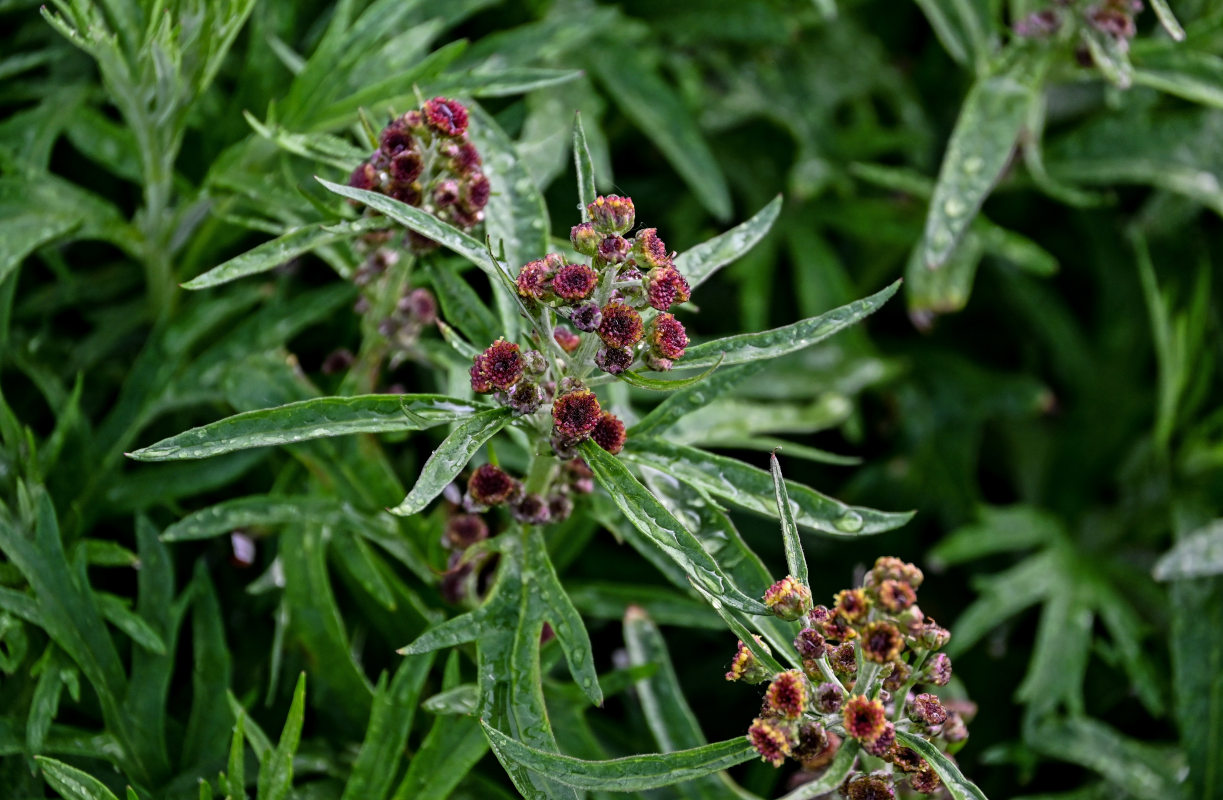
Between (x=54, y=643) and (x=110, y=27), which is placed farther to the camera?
(x=110, y=27)

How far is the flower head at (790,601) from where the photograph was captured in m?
1.04

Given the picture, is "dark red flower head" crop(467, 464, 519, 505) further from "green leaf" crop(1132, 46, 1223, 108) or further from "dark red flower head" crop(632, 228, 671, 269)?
"green leaf" crop(1132, 46, 1223, 108)

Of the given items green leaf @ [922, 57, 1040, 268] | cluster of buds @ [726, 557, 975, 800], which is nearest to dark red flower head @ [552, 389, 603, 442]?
cluster of buds @ [726, 557, 975, 800]

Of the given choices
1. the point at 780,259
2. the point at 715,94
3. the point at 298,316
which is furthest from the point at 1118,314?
the point at 298,316

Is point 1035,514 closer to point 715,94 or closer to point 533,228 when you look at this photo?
point 715,94

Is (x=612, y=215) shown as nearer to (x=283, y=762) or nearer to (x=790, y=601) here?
(x=790, y=601)

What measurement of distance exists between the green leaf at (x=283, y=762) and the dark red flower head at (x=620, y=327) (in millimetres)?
528

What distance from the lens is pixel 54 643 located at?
1395 mm

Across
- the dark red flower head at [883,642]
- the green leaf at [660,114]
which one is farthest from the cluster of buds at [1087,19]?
the dark red flower head at [883,642]

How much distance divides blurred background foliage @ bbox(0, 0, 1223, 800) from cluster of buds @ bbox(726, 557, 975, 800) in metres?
0.39

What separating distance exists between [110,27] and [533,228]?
2.44ft

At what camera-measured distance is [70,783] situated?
1.21 m

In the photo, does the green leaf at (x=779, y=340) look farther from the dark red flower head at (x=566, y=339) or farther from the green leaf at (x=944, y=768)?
the green leaf at (x=944, y=768)

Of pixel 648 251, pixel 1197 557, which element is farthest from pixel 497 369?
pixel 1197 557
